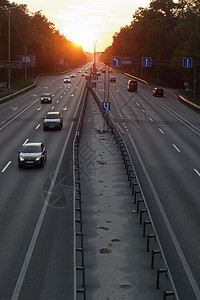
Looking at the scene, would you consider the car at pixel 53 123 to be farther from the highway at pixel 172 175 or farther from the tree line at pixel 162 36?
the tree line at pixel 162 36

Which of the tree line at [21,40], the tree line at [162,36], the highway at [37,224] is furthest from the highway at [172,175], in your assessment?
the tree line at [21,40]

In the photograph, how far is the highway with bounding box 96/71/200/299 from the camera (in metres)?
15.6

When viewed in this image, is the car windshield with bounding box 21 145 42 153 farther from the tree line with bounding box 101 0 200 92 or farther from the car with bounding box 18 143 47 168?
the tree line with bounding box 101 0 200 92

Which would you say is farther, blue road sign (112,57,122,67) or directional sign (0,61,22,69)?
blue road sign (112,57,122,67)

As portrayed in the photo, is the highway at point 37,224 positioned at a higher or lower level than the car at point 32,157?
lower

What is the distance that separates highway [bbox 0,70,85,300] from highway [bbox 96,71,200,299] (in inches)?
143

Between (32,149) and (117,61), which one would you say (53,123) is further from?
(117,61)

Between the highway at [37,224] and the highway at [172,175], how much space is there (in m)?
3.63

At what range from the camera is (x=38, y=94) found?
88562mm

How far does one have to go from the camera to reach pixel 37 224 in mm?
18797

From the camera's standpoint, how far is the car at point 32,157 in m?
28.7

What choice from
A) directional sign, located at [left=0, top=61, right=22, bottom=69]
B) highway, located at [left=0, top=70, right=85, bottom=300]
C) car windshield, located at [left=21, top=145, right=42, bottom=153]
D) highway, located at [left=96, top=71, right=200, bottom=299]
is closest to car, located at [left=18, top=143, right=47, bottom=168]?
car windshield, located at [left=21, top=145, right=42, bottom=153]

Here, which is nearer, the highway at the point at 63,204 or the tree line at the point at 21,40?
the highway at the point at 63,204

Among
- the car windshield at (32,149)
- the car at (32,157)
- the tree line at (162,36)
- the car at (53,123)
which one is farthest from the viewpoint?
the tree line at (162,36)
